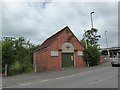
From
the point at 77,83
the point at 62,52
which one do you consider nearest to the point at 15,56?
the point at 62,52

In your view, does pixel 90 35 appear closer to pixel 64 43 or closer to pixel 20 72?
pixel 64 43

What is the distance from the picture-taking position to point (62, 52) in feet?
121

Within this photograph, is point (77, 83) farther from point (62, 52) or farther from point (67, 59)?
point (67, 59)

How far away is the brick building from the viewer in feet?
116

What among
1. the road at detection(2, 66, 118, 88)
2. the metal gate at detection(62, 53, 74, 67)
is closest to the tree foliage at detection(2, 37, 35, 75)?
the metal gate at detection(62, 53, 74, 67)

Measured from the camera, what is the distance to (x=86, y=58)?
38.6 meters

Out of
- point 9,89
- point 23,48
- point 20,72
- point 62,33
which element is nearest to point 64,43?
point 62,33

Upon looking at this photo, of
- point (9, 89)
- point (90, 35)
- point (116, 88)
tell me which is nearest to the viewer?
point (116, 88)

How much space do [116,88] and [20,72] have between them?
18.4 metres

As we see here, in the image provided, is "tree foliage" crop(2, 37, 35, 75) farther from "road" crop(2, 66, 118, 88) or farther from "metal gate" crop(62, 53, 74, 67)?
"road" crop(2, 66, 118, 88)

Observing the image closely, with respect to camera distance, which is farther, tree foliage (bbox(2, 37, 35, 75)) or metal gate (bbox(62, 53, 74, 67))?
metal gate (bbox(62, 53, 74, 67))

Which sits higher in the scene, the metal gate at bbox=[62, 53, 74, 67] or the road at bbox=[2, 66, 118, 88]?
the metal gate at bbox=[62, 53, 74, 67]

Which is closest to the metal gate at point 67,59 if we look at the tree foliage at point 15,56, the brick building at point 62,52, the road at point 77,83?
the brick building at point 62,52

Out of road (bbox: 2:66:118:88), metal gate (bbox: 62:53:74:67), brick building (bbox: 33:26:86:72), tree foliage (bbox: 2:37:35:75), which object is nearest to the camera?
road (bbox: 2:66:118:88)
